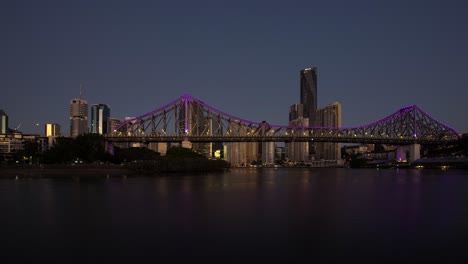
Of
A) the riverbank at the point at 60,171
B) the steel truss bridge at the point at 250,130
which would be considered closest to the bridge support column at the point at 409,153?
the steel truss bridge at the point at 250,130

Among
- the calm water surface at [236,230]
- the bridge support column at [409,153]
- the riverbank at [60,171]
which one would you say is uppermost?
the bridge support column at [409,153]

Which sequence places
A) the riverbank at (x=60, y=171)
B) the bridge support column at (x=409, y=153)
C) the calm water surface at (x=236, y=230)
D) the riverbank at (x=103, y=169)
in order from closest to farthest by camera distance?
the calm water surface at (x=236, y=230), the riverbank at (x=60, y=171), the riverbank at (x=103, y=169), the bridge support column at (x=409, y=153)

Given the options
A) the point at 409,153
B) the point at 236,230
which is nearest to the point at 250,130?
the point at 409,153

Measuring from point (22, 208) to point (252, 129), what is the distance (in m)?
99.8

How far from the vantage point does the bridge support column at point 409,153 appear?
411 ft

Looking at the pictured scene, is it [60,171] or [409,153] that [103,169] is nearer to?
[60,171]

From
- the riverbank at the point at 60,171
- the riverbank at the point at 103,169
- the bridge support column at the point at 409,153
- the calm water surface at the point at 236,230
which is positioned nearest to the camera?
the calm water surface at the point at 236,230

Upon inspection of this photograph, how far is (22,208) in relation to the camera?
1099 inches

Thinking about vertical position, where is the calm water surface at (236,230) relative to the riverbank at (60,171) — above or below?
below

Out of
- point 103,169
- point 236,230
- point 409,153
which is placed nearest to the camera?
point 236,230

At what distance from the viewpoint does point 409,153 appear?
132 meters

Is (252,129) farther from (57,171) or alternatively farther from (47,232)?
(47,232)

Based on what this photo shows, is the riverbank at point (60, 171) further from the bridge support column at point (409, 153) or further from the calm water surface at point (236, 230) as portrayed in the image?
the bridge support column at point (409, 153)

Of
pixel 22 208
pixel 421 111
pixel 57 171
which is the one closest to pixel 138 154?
pixel 57 171
